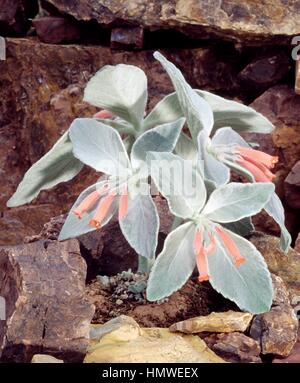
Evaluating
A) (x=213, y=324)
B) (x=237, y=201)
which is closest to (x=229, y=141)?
(x=237, y=201)

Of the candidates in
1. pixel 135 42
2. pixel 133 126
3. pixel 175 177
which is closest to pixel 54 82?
pixel 135 42

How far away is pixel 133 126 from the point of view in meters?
0.82

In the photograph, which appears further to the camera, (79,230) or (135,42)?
(135,42)

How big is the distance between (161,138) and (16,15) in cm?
95

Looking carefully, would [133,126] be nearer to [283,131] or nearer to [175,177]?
[175,177]

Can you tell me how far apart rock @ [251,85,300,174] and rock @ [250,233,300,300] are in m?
0.56

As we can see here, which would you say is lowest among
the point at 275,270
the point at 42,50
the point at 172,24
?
the point at 275,270

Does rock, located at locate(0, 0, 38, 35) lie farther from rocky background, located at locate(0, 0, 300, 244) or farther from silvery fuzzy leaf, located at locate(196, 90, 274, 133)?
silvery fuzzy leaf, located at locate(196, 90, 274, 133)

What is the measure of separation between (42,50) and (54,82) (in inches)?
3.0

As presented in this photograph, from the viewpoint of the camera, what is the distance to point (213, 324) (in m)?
0.71

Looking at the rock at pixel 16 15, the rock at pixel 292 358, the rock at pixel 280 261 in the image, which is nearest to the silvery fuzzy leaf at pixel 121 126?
the rock at pixel 280 261

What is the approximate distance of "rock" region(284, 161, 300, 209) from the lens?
1359 mm

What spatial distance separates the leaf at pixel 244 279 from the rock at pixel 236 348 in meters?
0.03

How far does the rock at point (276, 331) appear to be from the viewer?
2.30ft
